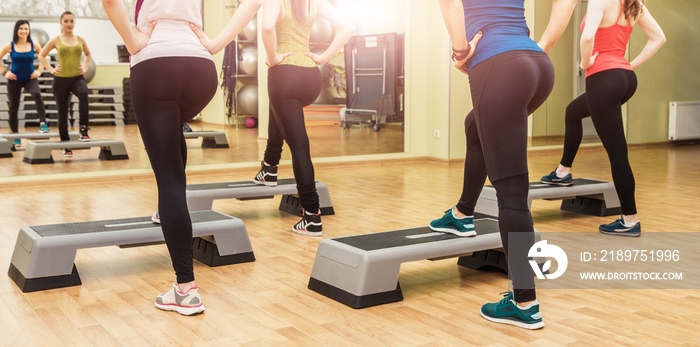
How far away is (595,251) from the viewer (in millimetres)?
3383

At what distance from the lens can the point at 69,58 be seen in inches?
258

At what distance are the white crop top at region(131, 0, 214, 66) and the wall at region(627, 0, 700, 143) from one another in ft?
24.5

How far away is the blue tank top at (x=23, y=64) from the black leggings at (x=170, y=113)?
488cm

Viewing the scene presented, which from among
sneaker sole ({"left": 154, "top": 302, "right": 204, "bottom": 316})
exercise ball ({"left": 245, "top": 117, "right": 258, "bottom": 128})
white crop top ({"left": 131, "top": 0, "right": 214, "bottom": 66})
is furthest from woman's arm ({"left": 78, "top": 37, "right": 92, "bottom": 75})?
sneaker sole ({"left": 154, "top": 302, "right": 204, "bottom": 316})

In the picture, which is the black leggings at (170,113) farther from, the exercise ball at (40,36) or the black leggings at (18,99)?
the black leggings at (18,99)

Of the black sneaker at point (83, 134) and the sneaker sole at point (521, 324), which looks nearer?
the sneaker sole at point (521, 324)

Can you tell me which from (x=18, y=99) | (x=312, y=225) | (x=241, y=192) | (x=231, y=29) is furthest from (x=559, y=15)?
(x=18, y=99)

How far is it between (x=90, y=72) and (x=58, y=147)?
78 centimetres

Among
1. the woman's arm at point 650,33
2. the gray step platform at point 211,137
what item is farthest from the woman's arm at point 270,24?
the gray step platform at point 211,137

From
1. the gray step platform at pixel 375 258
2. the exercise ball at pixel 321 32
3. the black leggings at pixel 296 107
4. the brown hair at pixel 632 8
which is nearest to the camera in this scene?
the gray step platform at pixel 375 258

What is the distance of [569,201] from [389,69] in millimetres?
3427

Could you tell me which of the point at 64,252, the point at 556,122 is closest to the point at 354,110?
the point at 556,122

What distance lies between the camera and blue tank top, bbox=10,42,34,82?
21.9 feet

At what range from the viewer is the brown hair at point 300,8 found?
3619 mm
